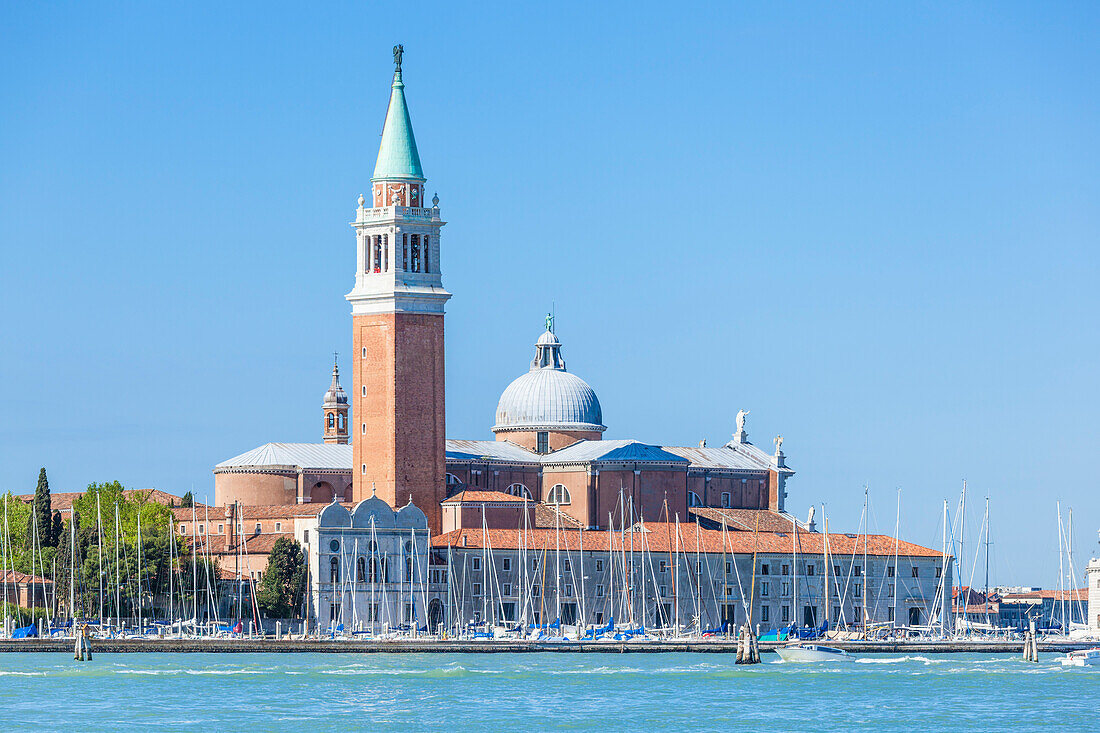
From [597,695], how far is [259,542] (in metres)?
26.4

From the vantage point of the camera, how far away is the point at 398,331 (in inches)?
3204

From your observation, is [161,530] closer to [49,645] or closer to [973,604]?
[49,645]

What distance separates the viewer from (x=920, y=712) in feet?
181

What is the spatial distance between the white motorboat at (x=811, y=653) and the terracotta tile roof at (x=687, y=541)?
9436 millimetres

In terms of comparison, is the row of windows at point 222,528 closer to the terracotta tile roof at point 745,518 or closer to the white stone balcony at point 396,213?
the white stone balcony at point 396,213

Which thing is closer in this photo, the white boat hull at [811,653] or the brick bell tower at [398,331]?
the white boat hull at [811,653]

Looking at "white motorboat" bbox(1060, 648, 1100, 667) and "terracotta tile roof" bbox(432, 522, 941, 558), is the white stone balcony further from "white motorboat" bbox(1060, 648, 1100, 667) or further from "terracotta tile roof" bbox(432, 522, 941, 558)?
"white motorboat" bbox(1060, 648, 1100, 667)

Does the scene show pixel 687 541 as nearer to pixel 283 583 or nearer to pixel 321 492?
pixel 321 492

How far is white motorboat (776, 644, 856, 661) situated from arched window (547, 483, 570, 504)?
16390mm

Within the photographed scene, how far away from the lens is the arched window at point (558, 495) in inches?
3457

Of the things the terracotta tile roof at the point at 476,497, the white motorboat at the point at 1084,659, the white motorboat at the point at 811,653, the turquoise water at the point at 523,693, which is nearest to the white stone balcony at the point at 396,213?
the terracotta tile roof at the point at 476,497

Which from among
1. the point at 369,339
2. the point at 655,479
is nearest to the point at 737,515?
the point at 655,479

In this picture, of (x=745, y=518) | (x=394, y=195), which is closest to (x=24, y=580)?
(x=394, y=195)

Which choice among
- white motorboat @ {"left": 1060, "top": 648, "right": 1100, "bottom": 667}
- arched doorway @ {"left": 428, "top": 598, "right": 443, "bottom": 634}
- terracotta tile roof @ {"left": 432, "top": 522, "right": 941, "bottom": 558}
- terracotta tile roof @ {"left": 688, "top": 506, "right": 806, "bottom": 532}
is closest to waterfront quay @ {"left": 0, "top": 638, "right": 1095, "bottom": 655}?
arched doorway @ {"left": 428, "top": 598, "right": 443, "bottom": 634}
